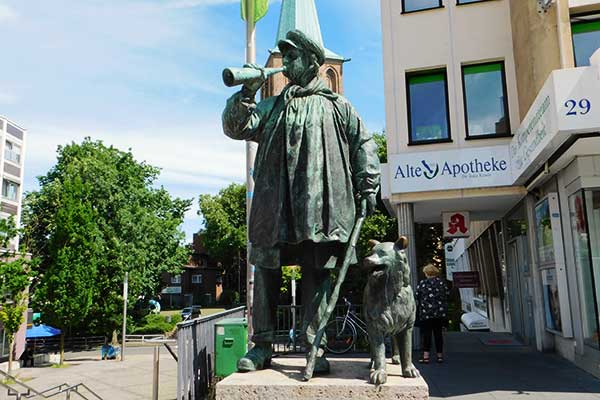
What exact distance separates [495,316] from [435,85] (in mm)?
10166

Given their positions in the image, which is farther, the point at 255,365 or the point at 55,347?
the point at 55,347

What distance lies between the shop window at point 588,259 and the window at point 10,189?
165ft

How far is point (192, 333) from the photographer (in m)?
7.44

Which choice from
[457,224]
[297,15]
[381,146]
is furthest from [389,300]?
[297,15]

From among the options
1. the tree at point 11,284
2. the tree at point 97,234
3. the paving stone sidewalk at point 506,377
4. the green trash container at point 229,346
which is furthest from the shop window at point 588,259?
the tree at point 97,234

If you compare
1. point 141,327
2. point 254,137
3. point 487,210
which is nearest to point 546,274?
point 487,210

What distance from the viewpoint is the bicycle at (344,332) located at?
412 inches

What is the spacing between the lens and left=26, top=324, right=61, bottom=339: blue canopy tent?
2867 cm

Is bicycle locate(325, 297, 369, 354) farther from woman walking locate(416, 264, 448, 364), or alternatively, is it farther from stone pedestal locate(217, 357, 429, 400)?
stone pedestal locate(217, 357, 429, 400)

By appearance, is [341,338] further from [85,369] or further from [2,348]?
[2,348]

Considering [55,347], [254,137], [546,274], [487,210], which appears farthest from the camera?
[55,347]

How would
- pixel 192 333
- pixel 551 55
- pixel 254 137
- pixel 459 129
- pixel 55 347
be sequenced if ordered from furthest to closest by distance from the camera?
pixel 55 347, pixel 459 129, pixel 551 55, pixel 192 333, pixel 254 137

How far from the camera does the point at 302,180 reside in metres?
3.53

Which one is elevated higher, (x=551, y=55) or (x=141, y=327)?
(x=551, y=55)
